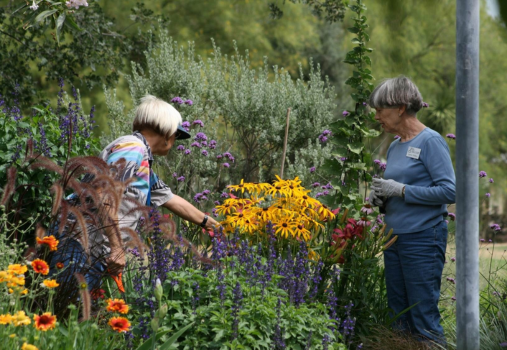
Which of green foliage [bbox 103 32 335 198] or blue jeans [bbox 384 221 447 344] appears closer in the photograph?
blue jeans [bbox 384 221 447 344]

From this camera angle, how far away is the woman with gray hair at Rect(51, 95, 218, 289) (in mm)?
2936

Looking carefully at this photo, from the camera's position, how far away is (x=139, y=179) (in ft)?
10.9

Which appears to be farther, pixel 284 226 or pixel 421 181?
pixel 284 226

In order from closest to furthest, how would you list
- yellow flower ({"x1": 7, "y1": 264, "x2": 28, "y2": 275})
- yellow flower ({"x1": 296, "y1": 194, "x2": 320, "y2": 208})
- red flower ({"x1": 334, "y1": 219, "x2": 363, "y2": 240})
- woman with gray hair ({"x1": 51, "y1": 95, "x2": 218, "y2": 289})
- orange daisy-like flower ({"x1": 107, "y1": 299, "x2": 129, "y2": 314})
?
yellow flower ({"x1": 7, "y1": 264, "x2": 28, "y2": 275}) → orange daisy-like flower ({"x1": 107, "y1": 299, "x2": 129, "y2": 314}) → woman with gray hair ({"x1": 51, "y1": 95, "x2": 218, "y2": 289}) → red flower ({"x1": 334, "y1": 219, "x2": 363, "y2": 240}) → yellow flower ({"x1": 296, "y1": 194, "x2": 320, "y2": 208})

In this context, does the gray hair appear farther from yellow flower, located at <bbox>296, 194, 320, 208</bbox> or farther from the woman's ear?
yellow flower, located at <bbox>296, 194, 320, 208</bbox>

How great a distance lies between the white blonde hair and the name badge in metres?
1.43

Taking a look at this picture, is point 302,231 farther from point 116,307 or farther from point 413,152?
point 116,307

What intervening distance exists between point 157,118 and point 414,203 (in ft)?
5.36

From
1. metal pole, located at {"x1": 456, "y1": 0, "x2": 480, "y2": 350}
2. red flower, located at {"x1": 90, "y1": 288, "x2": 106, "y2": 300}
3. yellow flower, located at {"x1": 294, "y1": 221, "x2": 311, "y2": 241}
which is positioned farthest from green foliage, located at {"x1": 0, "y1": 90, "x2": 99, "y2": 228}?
metal pole, located at {"x1": 456, "y1": 0, "x2": 480, "y2": 350}

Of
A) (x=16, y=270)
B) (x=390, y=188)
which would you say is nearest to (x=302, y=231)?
(x=390, y=188)

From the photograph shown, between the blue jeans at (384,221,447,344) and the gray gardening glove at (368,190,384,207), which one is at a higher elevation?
the gray gardening glove at (368,190,384,207)

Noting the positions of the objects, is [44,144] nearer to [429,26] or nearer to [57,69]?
[57,69]

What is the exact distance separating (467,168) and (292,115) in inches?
196

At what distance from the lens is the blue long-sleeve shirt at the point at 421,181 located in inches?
132
